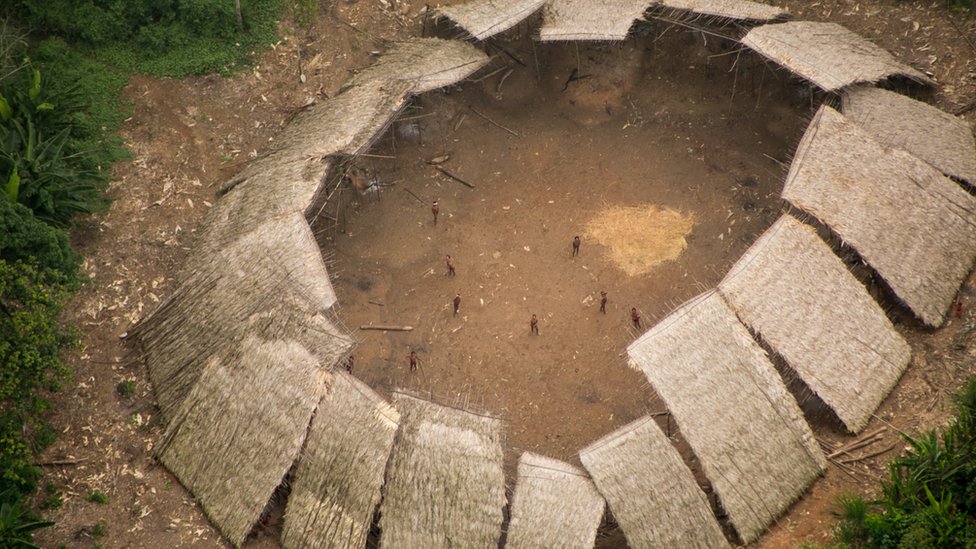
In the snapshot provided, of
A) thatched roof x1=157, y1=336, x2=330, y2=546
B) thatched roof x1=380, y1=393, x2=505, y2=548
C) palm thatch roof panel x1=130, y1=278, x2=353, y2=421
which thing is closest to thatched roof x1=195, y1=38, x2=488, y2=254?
palm thatch roof panel x1=130, y1=278, x2=353, y2=421

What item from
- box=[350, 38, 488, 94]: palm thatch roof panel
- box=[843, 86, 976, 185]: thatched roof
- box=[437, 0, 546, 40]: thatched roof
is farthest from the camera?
box=[437, 0, 546, 40]: thatched roof

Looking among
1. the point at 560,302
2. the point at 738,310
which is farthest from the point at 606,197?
the point at 738,310

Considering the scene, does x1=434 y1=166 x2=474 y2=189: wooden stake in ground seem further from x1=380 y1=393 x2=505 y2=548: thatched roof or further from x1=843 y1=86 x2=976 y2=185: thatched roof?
x1=843 y1=86 x2=976 y2=185: thatched roof

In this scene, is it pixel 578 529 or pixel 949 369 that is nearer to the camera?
pixel 578 529

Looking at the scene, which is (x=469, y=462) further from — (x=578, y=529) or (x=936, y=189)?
(x=936, y=189)

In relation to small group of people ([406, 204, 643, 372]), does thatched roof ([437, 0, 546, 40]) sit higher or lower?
higher

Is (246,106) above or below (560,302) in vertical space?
above
